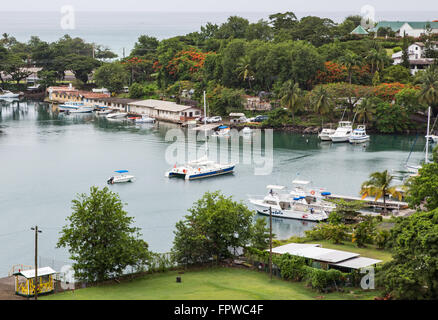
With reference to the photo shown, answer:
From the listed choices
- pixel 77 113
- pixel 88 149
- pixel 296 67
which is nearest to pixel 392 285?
pixel 88 149

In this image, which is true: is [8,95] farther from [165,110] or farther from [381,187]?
[381,187]

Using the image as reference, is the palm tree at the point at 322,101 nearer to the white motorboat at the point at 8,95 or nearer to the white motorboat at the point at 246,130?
the white motorboat at the point at 246,130

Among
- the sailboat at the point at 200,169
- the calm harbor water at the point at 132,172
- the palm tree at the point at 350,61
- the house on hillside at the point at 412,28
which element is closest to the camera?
the calm harbor water at the point at 132,172

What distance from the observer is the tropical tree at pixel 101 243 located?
24969 mm

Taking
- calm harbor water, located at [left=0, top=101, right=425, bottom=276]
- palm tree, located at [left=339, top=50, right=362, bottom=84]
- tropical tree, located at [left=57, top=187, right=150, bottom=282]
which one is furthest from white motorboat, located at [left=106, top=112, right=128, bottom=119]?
tropical tree, located at [left=57, top=187, right=150, bottom=282]

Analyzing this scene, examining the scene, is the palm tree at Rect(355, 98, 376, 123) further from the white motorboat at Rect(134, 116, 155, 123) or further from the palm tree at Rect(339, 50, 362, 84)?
the white motorboat at Rect(134, 116, 155, 123)

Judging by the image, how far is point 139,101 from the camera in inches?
3231

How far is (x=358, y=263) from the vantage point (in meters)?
24.8

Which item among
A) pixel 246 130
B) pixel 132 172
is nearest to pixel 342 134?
pixel 246 130

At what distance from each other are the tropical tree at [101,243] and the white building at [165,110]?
47.7 metres

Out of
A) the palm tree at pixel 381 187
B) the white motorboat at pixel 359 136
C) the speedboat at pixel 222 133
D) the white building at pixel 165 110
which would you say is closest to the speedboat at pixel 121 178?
the palm tree at pixel 381 187

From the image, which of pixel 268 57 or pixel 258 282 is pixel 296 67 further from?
pixel 258 282

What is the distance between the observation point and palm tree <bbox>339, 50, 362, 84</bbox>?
72.6 m

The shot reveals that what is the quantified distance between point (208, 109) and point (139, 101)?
456 inches
